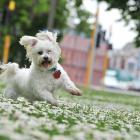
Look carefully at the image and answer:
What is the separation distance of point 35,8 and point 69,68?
57577 millimetres

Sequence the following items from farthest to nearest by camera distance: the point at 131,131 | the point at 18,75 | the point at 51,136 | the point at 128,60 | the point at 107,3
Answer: the point at 128,60 → the point at 107,3 → the point at 18,75 → the point at 131,131 → the point at 51,136

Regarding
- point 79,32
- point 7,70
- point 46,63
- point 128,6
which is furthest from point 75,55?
point 46,63

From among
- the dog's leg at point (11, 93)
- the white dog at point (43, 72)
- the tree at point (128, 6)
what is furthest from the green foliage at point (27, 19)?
the white dog at point (43, 72)

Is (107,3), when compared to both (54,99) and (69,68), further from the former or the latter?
(69,68)

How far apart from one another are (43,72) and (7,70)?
1247 mm

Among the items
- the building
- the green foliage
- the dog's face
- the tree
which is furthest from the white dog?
the building

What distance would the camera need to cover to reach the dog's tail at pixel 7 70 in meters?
12.8

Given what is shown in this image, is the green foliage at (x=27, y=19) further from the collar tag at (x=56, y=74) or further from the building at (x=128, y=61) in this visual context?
the building at (x=128, y=61)

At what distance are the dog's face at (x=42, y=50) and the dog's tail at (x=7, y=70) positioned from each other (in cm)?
103

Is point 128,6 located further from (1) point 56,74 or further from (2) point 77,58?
(2) point 77,58

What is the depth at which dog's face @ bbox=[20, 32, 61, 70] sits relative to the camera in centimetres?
1120

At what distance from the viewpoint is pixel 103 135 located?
739 centimetres

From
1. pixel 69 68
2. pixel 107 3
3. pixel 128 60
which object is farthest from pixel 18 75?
pixel 128 60

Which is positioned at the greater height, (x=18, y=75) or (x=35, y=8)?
(x=35, y=8)
